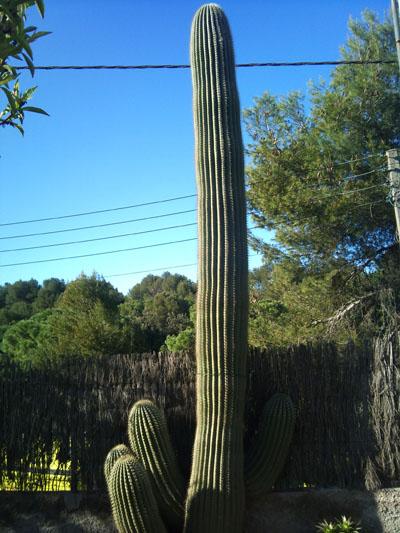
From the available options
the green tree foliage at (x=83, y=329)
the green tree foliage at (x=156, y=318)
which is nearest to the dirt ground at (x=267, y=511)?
the green tree foliage at (x=83, y=329)

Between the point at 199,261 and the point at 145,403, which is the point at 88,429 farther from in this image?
the point at 199,261

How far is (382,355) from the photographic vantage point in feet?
20.7

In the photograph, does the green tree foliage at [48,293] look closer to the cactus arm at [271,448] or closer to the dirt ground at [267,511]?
the dirt ground at [267,511]

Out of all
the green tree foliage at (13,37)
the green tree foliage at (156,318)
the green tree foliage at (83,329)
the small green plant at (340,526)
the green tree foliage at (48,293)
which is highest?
the green tree foliage at (48,293)

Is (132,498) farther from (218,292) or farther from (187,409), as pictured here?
(218,292)

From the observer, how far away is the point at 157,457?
5438 millimetres

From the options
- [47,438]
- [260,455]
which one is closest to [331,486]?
[260,455]

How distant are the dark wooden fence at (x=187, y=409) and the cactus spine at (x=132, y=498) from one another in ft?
4.65

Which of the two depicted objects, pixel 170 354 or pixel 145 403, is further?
pixel 170 354

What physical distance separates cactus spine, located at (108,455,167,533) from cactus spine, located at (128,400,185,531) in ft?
1.60

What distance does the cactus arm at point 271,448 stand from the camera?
5.79 m

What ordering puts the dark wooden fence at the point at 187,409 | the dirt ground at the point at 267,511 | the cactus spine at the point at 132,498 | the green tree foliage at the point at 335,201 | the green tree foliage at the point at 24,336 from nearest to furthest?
the cactus spine at the point at 132,498
the dirt ground at the point at 267,511
the dark wooden fence at the point at 187,409
the green tree foliage at the point at 335,201
the green tree foliage at the point at 24,336

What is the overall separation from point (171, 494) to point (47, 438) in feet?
5.61

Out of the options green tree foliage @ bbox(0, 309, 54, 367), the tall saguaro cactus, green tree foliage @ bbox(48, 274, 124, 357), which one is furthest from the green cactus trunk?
green tree foliage @ bbox(0, 309, 54, 367)
